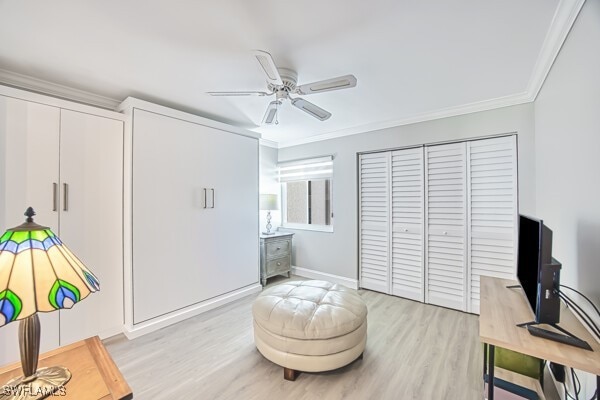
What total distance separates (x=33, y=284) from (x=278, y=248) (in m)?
3.42

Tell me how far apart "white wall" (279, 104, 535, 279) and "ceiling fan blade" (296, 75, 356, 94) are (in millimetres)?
1899

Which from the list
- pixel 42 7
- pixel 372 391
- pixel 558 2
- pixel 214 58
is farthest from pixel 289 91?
pixel 372 391

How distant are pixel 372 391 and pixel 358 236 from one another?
7.24 ft

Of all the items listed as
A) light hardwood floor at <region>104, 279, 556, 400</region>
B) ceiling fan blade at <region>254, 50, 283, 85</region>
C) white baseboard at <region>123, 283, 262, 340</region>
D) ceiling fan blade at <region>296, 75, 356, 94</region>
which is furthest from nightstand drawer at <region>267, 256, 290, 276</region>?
ceiling fan blade at <region>254, 50, 283, 85</region>

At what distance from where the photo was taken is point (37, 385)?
942mm

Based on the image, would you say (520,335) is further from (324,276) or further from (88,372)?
(324,276)

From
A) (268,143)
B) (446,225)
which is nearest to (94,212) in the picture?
(268,143)

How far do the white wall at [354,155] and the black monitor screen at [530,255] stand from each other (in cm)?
119

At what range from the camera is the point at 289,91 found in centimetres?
218

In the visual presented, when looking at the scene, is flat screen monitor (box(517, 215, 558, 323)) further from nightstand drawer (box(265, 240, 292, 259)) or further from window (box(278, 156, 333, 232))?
nightstand drawer (box(265, 240, 292, 259))

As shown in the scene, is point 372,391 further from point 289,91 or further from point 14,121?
point 14,121

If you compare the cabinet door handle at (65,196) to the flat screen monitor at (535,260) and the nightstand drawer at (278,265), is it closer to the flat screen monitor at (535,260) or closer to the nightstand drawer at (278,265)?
the nightstand drawer at (278,265)

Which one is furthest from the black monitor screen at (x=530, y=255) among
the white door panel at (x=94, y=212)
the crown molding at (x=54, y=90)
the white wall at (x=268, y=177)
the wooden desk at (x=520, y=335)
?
the crown molding at (x=54, y=90)

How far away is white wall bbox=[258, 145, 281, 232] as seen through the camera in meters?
4.53
